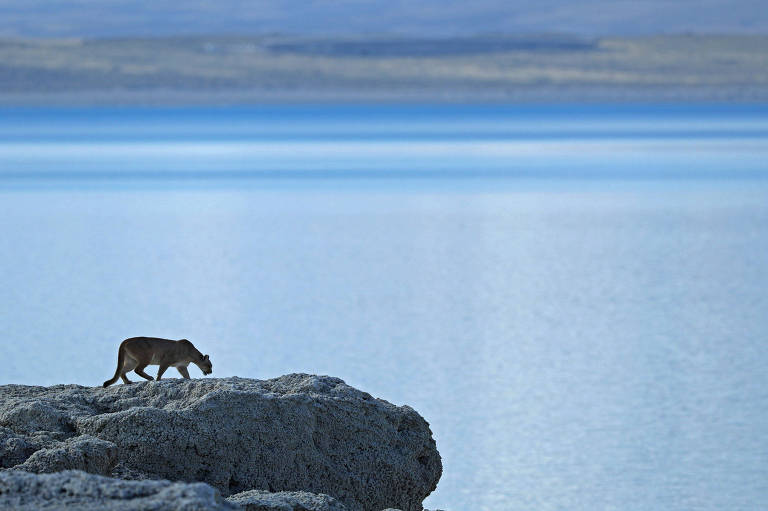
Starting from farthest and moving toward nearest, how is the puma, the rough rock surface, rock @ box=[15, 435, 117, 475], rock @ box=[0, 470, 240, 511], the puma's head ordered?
the puma's head < the puma < the rough rock surface < rock @ box=[15, 435, 117, 475] < rock @ box=[0, 470, 240, 511]

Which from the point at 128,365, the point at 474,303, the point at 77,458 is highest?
the point at 474,303

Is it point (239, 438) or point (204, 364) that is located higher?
point (204, 364)

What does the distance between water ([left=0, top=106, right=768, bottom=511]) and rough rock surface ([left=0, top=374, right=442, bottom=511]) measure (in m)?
1.96

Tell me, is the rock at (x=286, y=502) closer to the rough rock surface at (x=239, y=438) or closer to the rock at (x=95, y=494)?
the rough rock surface at (x=239, y=438)

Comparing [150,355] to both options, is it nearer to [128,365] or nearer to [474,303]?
[128,365]

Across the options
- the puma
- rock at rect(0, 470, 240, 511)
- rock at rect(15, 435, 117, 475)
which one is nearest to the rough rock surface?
rock at rect(15, 435, 117, 475)

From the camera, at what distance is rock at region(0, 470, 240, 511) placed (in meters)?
3.01

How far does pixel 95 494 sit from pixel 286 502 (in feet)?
3.51

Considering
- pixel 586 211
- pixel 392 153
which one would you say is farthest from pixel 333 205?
pixel 392 153

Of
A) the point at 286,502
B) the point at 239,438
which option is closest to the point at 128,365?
the point at 239,438

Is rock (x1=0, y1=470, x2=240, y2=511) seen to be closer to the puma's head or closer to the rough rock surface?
the rough rock surface

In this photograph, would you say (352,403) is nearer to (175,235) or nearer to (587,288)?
(587,288)

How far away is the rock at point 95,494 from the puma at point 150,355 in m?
2.08

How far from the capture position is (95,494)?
3.09 metres
